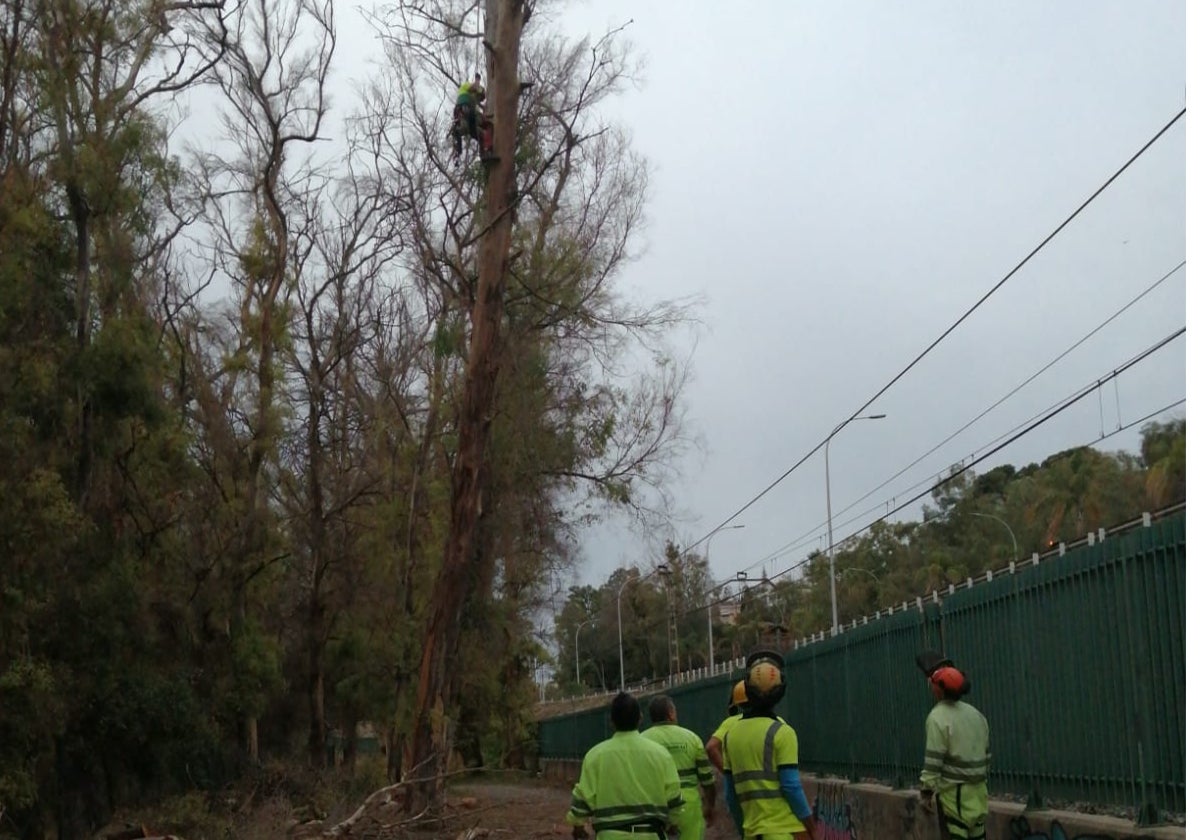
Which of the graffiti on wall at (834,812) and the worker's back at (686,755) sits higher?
the worker's back at (686,755)

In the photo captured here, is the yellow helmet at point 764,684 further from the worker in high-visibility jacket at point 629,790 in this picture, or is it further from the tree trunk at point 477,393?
the tree trunk at point 477,393

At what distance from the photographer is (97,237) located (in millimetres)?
28000

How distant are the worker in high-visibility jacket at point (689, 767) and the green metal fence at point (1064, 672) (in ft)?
7.53

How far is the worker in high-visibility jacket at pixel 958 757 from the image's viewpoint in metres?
9.19

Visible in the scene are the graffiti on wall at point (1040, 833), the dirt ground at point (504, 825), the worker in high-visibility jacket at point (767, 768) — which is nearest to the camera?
the worker in high-visibility jacket at point (767, 768)

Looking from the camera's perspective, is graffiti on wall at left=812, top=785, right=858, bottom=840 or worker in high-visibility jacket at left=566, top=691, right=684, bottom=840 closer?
worker in high-visibility jacket at left=566, top=691, right=684, bottom=840

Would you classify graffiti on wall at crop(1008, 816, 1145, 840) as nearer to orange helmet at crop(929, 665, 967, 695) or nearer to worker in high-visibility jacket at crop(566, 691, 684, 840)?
orange helmet at crop(929, 665, 967, 695)

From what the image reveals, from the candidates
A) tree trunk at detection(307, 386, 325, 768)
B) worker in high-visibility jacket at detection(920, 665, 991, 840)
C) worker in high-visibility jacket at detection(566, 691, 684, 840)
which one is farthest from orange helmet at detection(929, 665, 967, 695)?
tree trunk at detection(307, 386, 325, 768)

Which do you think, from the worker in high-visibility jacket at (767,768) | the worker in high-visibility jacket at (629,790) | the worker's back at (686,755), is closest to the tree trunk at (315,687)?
the worker's back at (686,755)

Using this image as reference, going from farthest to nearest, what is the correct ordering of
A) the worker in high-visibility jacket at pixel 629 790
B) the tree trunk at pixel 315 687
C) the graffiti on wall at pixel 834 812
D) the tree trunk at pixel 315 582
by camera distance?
the tree trunk at pixel 315 687 < the tree trunk at pixel 315 582 < the graffiti on wall at pixel 834 812 < the worker in high-visibility jacket at pixel 629 790

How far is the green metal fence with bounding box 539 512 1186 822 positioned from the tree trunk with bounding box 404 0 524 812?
9616 millimetres

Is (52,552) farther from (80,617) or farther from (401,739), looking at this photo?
(401,739)

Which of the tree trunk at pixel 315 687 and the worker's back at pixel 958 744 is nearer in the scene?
the worker's back at pixel 958 744

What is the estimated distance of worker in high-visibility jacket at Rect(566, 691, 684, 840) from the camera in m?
8.05
